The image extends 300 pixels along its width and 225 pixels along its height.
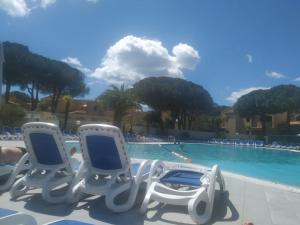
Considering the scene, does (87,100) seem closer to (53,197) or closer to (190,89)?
(190,89)

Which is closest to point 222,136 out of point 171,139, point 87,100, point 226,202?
point 171,139

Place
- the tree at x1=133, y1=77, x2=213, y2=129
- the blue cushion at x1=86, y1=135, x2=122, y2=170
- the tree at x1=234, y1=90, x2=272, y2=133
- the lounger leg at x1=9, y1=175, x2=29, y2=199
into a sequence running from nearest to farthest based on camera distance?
the blue cushion at x1=86, y1=135, x2=122, y2=170 < the lounger leg at x1=9, y1=175, x2=29, y2=199 < the tree at x1=133, y1=77, x2=213, y2=129 < the tree at x1=234, y1=90, x2=272, y2=133

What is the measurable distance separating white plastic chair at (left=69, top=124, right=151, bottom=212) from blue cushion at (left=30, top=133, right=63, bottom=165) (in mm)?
507

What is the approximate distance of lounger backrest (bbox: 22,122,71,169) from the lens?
568 cm

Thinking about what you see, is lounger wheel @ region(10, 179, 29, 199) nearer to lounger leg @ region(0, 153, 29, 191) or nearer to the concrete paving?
the concrete paving

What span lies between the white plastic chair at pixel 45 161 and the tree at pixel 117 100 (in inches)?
1246

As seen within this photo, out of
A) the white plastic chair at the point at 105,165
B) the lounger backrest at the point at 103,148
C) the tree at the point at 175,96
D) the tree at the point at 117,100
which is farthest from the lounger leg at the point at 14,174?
the tree at the point at 175,96

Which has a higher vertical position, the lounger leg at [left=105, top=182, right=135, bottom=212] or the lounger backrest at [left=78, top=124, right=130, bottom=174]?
the lounger backrest at [left=78, top=124, right=130, bottom=174]

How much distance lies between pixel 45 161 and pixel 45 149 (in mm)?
239

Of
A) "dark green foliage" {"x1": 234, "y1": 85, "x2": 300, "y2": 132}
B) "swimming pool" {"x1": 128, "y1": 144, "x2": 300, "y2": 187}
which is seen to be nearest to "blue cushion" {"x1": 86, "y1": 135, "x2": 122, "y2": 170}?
"swimming pool" {"x1": 128, "y1": 144, "x2": 300, "y2": 187}

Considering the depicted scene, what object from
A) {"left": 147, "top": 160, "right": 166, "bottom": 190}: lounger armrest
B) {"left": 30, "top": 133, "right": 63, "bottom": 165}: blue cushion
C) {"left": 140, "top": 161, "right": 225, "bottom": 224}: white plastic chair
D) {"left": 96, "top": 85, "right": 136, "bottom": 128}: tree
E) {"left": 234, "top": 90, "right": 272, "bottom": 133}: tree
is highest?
{"left": 234, "top": 90, "right": 272, "bottom": 133}: tree

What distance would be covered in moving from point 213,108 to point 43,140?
47.9 metres

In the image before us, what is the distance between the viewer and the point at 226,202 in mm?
5840

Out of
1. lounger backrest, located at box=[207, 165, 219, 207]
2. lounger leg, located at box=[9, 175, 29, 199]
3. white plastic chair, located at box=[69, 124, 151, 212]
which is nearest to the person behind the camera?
lounger backrest, located at box=[207, 165, 219, 207]
